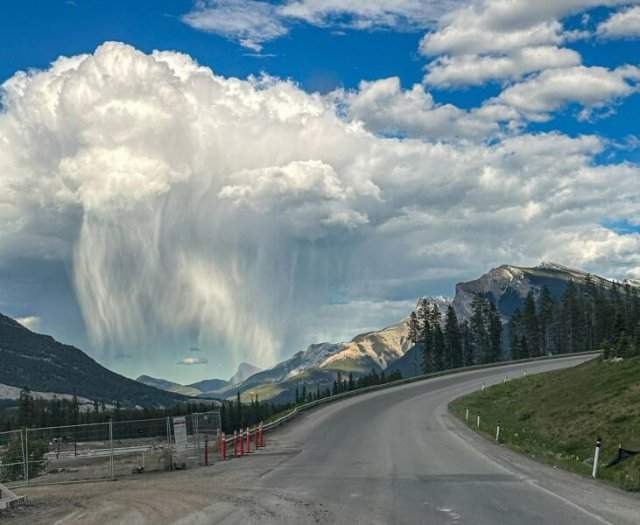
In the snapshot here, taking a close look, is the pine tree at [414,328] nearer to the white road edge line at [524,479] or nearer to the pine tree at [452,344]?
the pine tree at [452,344]

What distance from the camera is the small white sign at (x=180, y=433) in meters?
29.0

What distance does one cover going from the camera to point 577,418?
35625 mm

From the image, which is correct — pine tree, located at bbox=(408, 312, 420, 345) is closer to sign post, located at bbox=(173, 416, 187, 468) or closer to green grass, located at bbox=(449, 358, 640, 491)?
green grass, located at bbox=(449, 358, 640, 491)

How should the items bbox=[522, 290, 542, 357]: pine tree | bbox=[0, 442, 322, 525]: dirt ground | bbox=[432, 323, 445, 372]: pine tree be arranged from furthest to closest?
bbox=[522, 290, 542, 357]: pine tree → bbox=[432, 323, 445, 372]: pine tree → bbox=[0, 442, 322, 525]: dirt ground

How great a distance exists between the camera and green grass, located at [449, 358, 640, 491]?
2591cm

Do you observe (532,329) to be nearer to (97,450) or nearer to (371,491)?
(97,450)

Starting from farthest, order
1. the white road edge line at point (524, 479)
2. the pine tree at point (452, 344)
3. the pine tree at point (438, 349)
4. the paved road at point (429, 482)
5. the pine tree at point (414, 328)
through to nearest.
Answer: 1. the pine tree at point (414, 328)
2. the pine tree at point (452, 344)
3. the pine tree at point (438, 349)
4. the paved road at point (429, 482)
5. the white road edge line at point (524, 479)

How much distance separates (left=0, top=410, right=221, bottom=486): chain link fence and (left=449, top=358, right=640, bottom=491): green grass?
13467 millimetres

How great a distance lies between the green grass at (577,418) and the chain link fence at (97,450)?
1347 centimetres

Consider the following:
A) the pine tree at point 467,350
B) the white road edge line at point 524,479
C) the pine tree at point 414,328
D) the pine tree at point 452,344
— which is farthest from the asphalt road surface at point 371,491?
the pine tree at point 467,350

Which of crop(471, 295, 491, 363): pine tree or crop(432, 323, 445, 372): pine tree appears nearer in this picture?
crop(432, 323, 445, 372): pine tree

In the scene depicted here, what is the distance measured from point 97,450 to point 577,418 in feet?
72.7

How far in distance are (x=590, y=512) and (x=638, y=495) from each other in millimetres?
4012

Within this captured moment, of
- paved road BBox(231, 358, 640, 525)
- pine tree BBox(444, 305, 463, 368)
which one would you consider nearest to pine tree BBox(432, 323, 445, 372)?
pine tree BBox(444, 305, 463, 368)
